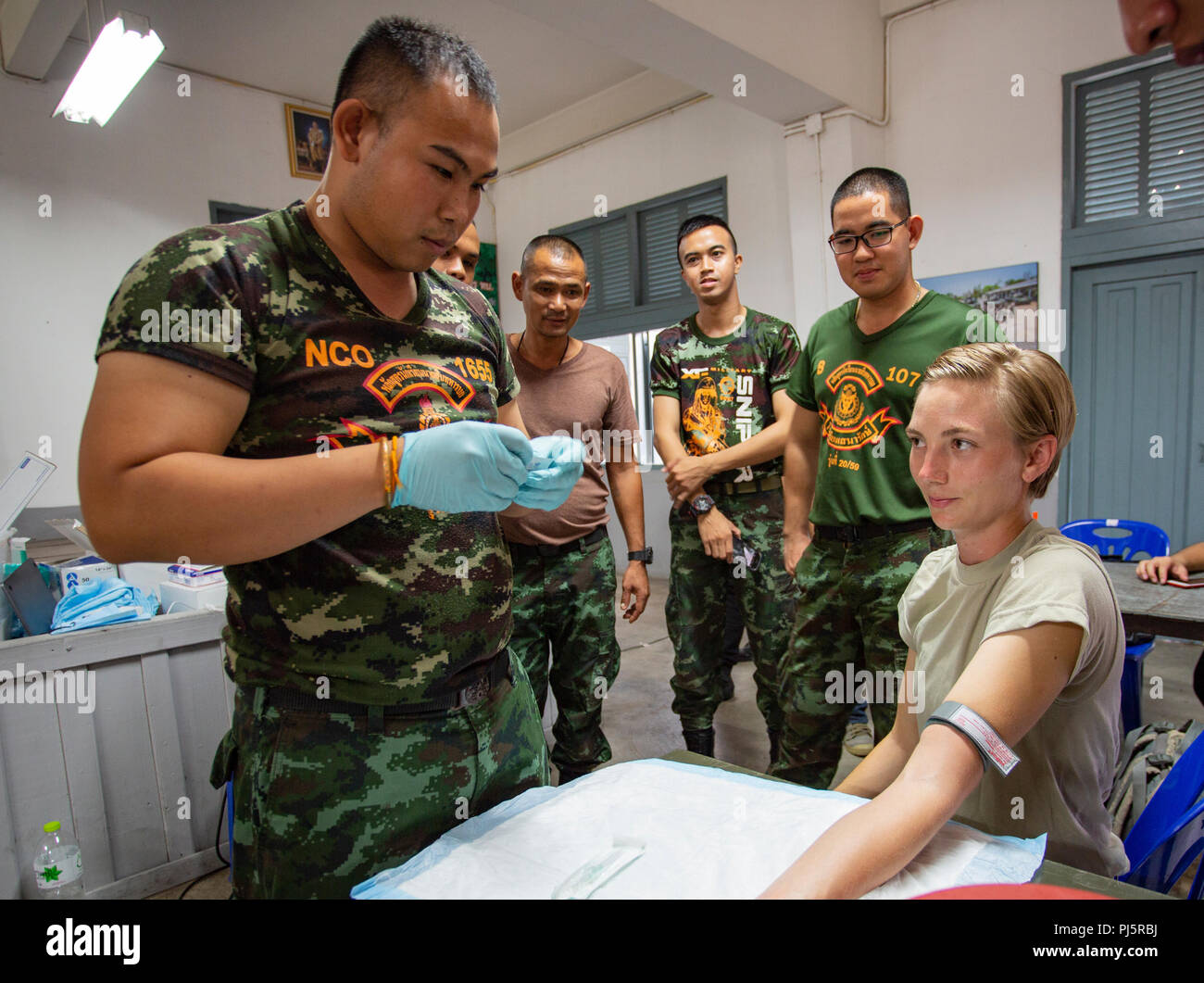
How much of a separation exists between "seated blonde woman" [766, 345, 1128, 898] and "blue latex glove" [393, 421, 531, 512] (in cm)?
57

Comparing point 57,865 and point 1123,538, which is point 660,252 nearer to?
point 1123,538

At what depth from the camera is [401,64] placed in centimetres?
88

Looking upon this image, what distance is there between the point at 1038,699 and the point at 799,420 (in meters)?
1.34

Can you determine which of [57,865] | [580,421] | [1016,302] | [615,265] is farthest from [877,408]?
[615,265]

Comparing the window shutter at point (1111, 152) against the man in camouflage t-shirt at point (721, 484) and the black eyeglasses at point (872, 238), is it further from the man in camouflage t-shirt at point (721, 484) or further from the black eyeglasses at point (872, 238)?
the black eyeglasses at point (872, 238)

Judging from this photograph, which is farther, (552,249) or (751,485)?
(751,485)

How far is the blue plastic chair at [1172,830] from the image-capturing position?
1.03 metres

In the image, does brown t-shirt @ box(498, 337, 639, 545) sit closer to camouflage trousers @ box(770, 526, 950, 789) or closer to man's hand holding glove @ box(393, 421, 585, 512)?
camouflage trousers @ box(770, 526, 950, 789)

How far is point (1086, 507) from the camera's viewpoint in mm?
4328

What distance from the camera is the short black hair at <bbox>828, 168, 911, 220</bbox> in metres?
1.87

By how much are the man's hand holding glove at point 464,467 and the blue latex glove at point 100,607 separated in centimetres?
173

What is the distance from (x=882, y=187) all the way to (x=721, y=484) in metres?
1.08

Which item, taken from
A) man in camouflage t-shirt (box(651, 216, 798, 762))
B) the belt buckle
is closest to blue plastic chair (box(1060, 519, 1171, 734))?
man in camouflage t-shirt (box(651, 216, 798, 762))

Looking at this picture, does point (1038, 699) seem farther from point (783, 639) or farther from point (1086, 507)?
point (1086, 507)
